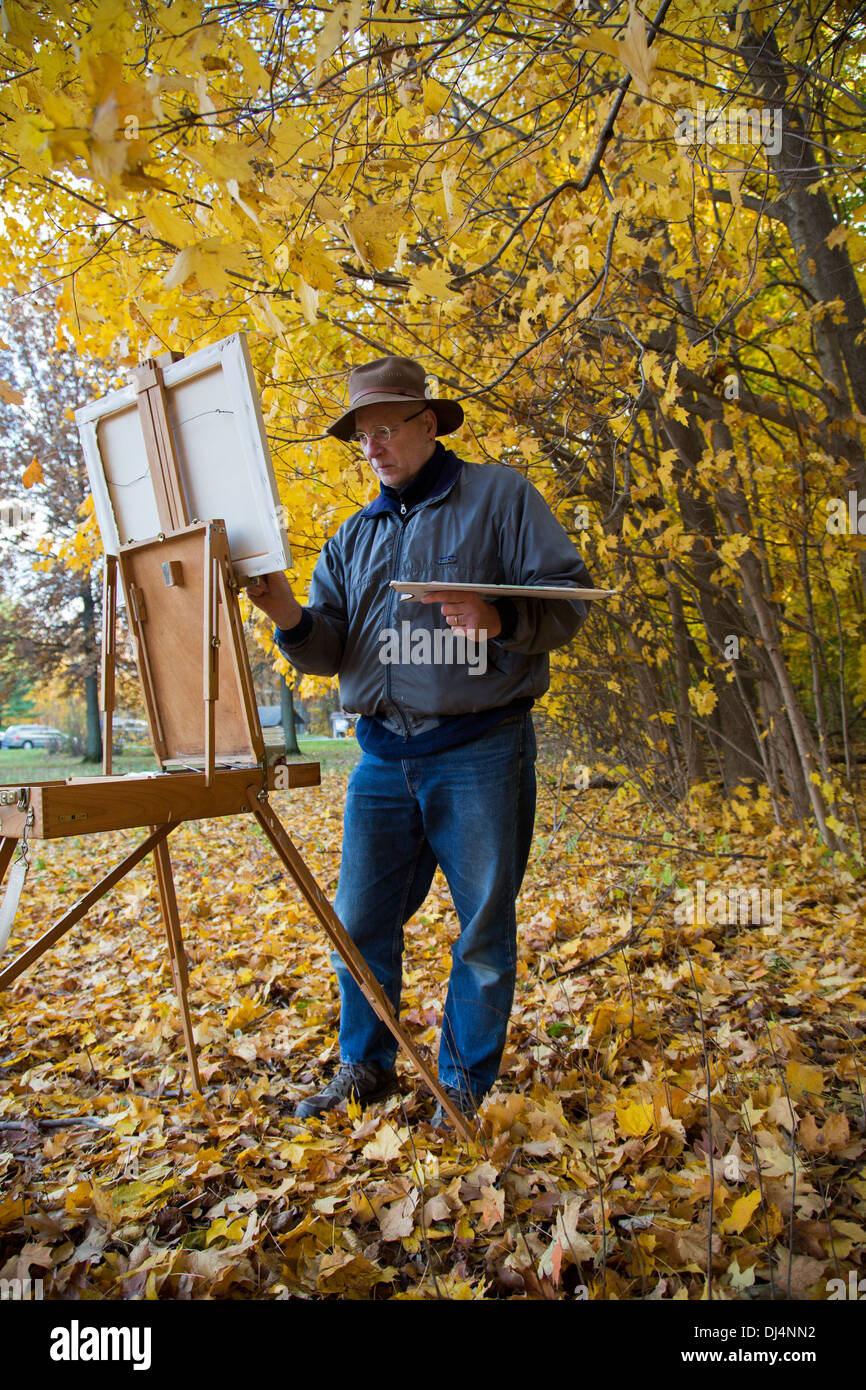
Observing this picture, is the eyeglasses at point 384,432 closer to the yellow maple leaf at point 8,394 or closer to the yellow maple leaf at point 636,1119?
the yellow maple leaf at point 8,394

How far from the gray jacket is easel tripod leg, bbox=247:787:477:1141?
513 millimetres

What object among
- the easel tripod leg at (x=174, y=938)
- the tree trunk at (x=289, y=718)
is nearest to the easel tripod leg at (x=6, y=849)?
the easel tripod leg at (x=174, y=938)

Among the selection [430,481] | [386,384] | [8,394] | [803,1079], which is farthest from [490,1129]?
[8,394]

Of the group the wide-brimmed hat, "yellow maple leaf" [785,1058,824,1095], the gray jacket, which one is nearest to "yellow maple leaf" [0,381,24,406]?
the wide-brimmed hat

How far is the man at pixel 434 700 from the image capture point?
2.31m

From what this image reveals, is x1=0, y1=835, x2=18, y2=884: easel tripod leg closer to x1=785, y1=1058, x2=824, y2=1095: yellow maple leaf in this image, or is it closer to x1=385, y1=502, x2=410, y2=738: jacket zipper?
x1=385, y1=502, x2=410, y2=738: jacket zipper

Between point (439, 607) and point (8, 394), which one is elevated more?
point (8, 394)

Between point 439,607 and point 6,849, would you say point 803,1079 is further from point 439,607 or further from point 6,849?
point 6,849

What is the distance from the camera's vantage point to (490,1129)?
2.24m

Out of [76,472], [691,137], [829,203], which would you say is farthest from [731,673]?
[76,472]

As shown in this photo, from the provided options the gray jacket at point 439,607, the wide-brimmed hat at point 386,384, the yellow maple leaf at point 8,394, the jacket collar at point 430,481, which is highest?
the yellow maple leaf at point 8,394

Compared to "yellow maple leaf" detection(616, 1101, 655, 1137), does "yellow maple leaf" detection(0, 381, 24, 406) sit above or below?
above

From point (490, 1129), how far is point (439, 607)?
140 cm

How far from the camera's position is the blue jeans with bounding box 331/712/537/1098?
2.33 m
